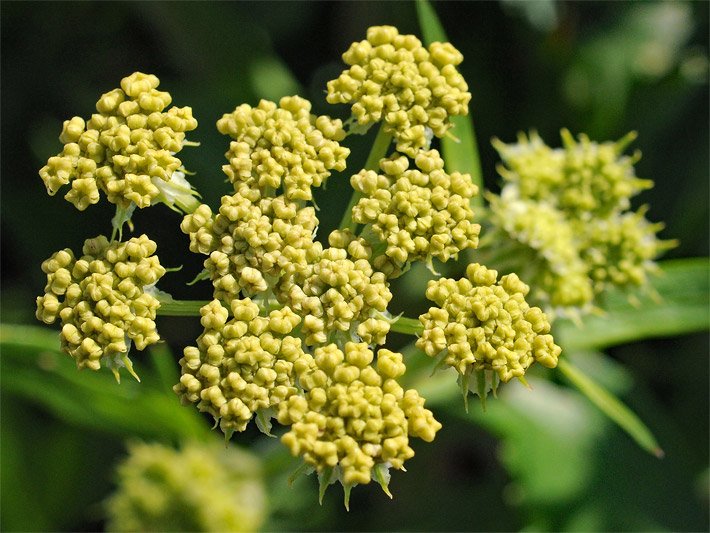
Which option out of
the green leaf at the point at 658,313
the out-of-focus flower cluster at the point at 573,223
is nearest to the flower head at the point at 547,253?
the out-of-focus flower cluster at the point at 573,223

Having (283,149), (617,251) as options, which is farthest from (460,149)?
(283,149)

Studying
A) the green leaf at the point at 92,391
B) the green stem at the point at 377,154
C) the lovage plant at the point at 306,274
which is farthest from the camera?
the green leaf at the point at 92,391

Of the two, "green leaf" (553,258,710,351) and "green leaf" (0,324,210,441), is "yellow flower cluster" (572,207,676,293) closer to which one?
"green leaf" (553,258,710,351)

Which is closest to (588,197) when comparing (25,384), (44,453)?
(25,384)

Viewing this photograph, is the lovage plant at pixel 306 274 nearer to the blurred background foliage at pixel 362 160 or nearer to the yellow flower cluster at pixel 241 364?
the yellow flower cluster at pixel 241 364

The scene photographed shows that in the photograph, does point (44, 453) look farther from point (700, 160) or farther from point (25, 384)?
point (700, 160)

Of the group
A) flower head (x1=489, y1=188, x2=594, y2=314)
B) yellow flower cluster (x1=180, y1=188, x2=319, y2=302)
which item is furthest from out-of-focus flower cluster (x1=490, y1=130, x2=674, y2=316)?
yellow flower cluster (x1=180, y1=188, x2=319, y2=302)
